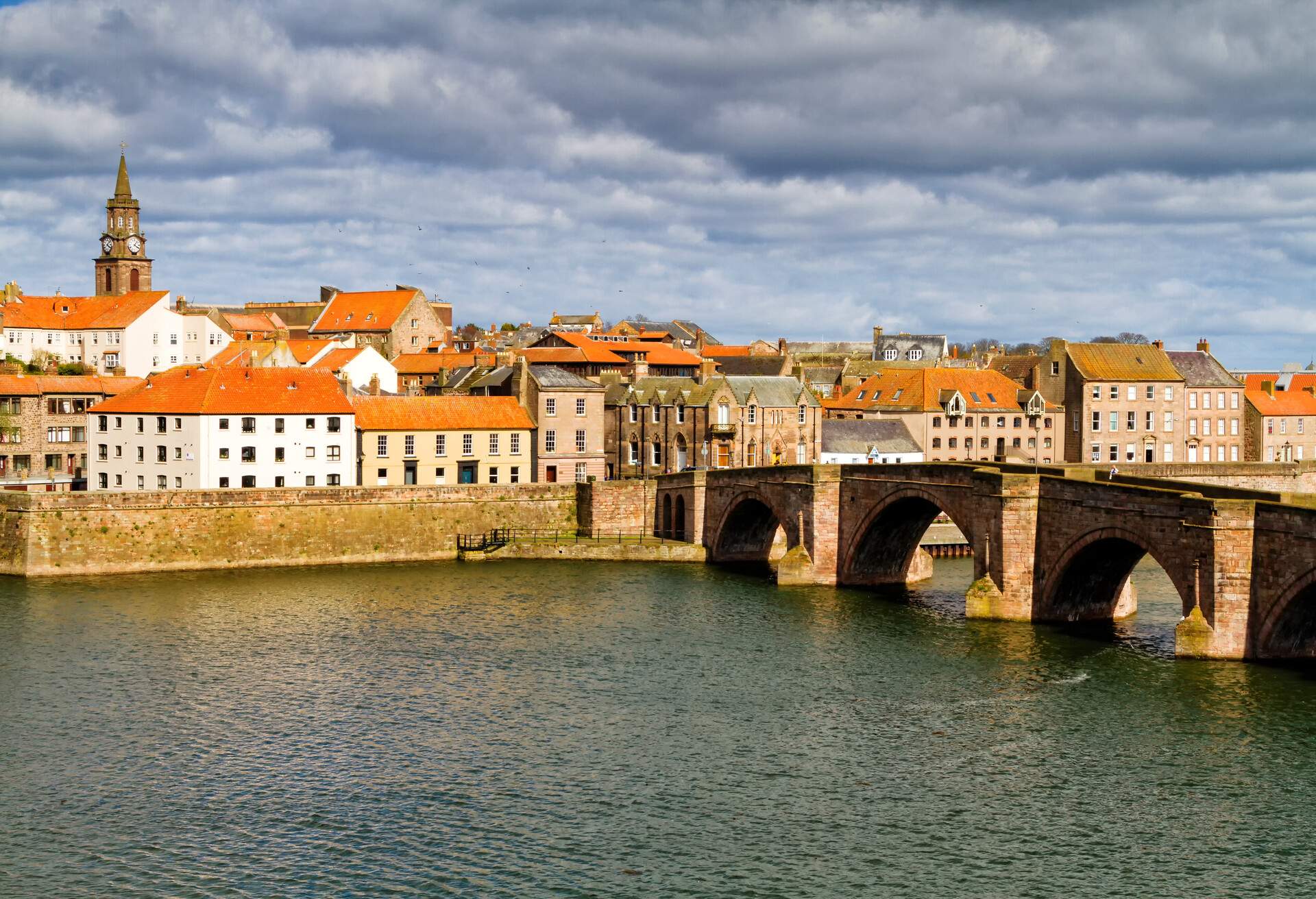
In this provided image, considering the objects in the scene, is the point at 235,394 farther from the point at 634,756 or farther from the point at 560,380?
the point at 634,756

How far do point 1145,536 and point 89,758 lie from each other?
42.9 m

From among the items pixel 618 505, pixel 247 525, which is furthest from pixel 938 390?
pixel 247 525

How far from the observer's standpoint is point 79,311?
141750mm

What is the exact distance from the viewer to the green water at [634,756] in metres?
37.7

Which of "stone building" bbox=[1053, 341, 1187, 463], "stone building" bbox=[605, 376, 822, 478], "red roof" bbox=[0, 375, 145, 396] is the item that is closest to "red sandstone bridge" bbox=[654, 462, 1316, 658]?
"stone building" bbox=[605, 376, 822, 478]

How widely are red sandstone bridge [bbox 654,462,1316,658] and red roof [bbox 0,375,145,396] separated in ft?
147

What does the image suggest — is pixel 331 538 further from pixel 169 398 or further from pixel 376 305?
pixel 376 305

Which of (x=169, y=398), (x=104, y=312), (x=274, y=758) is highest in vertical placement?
(x=104, y=312)

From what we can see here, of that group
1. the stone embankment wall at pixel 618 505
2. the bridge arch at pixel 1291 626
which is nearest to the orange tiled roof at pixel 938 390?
the stone embankment wall at pixel 618 505

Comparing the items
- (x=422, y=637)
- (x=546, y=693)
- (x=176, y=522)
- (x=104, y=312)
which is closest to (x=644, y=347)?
(x=104, y=312)

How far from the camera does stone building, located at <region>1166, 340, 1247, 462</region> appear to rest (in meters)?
131

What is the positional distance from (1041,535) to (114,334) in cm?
10196

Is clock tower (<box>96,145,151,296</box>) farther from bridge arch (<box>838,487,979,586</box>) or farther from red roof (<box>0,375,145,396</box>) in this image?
bridge arch (<box>838,487,979,586</box>)

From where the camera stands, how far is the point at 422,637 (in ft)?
214
